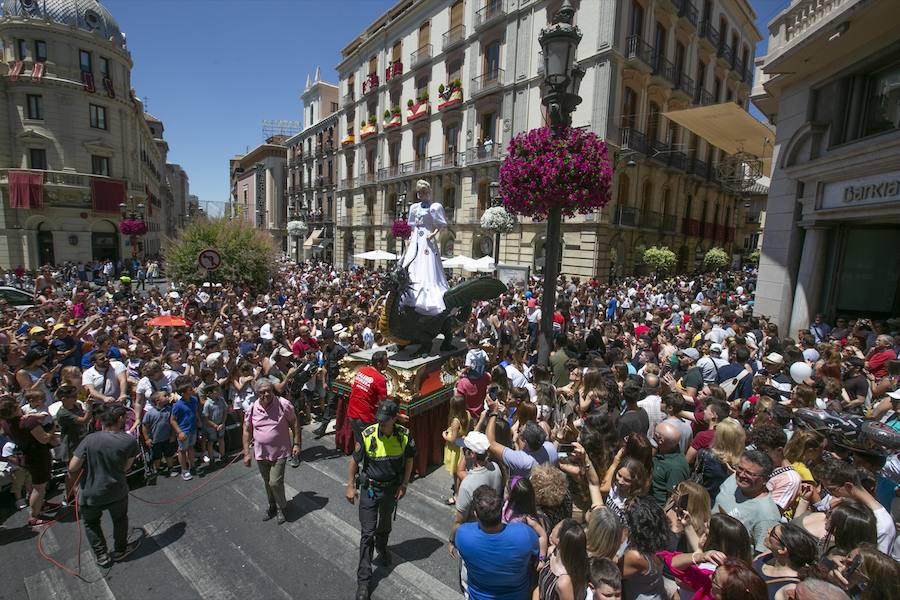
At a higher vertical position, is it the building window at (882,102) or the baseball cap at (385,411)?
the building window at (882,102)

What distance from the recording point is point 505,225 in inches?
553

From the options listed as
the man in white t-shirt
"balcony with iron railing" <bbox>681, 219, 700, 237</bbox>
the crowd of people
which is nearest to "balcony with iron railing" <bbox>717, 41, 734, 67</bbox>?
"balcony with iron railing" <bbox>681, 219, 700, 237</bbox>

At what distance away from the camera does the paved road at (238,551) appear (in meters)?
3.61

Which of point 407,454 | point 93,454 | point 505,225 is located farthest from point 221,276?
point 407,454

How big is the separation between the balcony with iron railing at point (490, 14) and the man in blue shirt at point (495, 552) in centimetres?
2515

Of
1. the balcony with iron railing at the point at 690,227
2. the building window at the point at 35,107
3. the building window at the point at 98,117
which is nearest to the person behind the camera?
the balcony with iron railing at the point at 690,227

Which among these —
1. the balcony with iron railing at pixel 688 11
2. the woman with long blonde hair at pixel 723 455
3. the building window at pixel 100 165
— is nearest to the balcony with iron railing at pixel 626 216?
the balcony with iron railing at pixel 688 11

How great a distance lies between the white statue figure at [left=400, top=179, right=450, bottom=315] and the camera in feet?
19.1

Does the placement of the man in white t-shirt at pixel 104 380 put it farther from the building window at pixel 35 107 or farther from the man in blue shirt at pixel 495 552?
the building window at pixel 35 107

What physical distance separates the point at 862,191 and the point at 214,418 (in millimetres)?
11657

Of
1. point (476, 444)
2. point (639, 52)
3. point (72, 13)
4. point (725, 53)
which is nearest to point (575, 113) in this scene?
point (639, 52)

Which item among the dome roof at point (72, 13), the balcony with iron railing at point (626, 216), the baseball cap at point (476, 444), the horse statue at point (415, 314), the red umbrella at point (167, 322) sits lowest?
the red umbrella at point (167, 322)

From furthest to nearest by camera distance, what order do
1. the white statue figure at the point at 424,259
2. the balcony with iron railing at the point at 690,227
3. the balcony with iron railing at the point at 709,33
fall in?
the balcony with iron railing at the point at 690,227, the balcony with iron railing at the point at 709,33, the white statue figure at the point at 424,259

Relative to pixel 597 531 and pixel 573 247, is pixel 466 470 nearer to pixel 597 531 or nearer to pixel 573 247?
pixel 597 531
